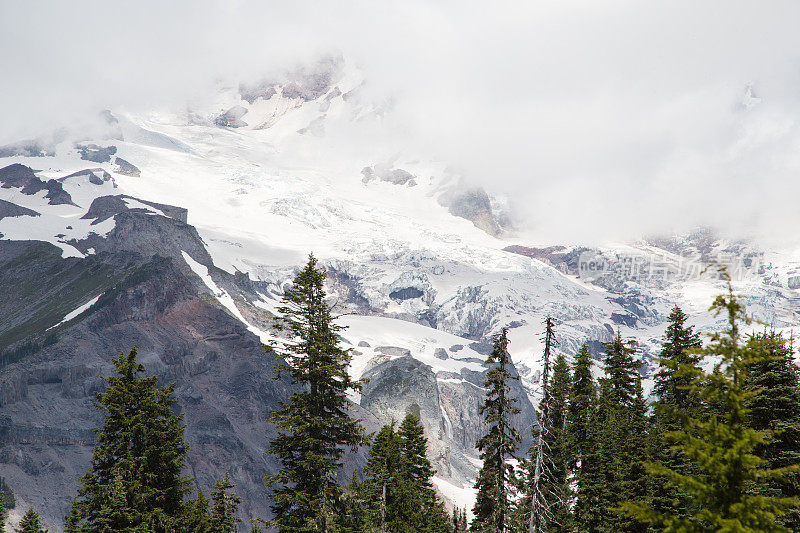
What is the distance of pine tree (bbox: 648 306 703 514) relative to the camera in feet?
39.5

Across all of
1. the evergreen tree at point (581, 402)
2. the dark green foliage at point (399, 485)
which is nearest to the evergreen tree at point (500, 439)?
the dark green foliage at point (399, 485)

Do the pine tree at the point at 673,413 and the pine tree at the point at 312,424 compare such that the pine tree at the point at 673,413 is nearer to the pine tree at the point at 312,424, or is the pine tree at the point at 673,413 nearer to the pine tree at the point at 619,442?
the pine tree at the point at 619,442

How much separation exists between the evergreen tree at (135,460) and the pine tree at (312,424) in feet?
20.1

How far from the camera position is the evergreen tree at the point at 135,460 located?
1067 inches

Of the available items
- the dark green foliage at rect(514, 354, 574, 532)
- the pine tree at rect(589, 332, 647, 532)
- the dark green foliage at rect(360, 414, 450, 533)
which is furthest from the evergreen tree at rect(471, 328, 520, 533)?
the dark green foliage at rect(360, 414, 450, 533)

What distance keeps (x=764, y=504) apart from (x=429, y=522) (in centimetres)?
3766

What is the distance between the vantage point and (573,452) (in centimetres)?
4081

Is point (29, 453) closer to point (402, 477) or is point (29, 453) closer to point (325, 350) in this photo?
point (402, 477)

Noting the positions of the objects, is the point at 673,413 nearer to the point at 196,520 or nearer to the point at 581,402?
the point at 196,520

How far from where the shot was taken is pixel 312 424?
24.7 m

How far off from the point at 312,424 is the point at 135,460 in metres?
9.30

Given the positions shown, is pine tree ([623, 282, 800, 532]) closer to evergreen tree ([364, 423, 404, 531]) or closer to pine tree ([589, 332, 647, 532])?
pine tree ([589, 332, 647, 532])

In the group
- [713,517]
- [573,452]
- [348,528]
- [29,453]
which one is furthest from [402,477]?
[29,453]

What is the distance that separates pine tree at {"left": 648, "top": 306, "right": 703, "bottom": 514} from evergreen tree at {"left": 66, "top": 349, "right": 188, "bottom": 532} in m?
21.1
